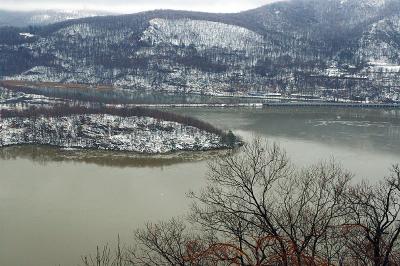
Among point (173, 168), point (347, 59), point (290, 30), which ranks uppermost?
point (290, 30)

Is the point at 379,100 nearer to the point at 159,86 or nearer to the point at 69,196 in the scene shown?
the point at 159,86

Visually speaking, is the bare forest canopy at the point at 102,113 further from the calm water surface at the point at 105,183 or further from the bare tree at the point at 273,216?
the bare tree at the point at 273,216

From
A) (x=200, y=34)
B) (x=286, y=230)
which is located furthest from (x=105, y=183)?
(x=200, y=34)

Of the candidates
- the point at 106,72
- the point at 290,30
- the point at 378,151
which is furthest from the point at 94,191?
the point at 290,30

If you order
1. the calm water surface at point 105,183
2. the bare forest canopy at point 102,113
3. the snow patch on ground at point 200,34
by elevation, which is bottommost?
the calm water surface at point 105,183

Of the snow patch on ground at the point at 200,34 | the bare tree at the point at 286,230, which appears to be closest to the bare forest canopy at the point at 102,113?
the bare tree at the point at 286,230

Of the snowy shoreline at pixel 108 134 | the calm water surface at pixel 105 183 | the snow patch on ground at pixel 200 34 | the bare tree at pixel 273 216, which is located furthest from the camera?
the snow patch on ground at pixel 200 34

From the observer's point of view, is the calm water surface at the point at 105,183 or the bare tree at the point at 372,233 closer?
the bare tree at the point at 372,233

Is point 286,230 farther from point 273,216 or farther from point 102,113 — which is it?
point 102,113
